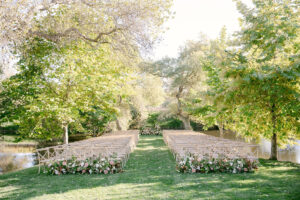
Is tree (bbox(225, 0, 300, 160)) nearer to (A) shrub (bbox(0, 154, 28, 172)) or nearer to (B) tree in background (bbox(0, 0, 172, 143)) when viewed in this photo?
(B) tree in background (bbox(0, 0, 172, 143))

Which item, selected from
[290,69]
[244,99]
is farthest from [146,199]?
[244,99]

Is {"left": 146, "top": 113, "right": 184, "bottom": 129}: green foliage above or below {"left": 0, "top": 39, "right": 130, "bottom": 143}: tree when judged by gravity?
below

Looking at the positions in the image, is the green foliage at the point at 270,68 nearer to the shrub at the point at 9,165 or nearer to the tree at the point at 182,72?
the tree at the point at 182,72

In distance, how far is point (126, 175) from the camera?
8.66 meters

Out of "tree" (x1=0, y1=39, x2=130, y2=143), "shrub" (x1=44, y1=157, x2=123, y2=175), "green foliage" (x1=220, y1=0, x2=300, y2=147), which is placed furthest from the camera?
"tree" (x1=0, y1=39, x2=130, y2=143)

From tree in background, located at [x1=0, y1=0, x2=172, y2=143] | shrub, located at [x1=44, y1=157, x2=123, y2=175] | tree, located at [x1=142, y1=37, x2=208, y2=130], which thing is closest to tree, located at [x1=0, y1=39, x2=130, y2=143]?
tree in background, located at [x1=0, y1=0, x2=172, y2=143]

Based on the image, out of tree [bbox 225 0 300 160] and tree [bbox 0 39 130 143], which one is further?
tree [bbox 0 39 130 143]

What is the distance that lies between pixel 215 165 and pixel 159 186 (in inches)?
119

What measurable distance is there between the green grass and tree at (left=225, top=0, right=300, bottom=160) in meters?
2.59

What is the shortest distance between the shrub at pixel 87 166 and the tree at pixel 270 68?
5.19m

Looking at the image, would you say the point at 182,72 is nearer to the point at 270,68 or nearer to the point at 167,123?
the point at 167,123

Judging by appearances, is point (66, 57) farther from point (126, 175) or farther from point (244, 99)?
point (244, 99)

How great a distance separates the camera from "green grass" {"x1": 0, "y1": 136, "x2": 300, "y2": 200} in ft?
19.8

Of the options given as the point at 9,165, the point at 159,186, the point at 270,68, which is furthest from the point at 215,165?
the point at 9,165
